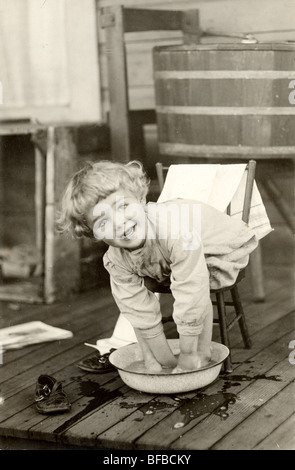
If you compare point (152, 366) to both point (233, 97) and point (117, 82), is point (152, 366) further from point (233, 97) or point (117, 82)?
point (117, 82)

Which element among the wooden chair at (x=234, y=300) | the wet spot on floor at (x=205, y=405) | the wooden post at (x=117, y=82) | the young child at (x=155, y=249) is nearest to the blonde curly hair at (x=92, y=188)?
the young child at (x=155, y=249)

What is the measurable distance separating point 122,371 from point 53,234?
1.64 meters

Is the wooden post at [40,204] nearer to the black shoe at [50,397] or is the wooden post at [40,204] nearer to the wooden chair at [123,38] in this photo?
the wooden chair at [123,38]

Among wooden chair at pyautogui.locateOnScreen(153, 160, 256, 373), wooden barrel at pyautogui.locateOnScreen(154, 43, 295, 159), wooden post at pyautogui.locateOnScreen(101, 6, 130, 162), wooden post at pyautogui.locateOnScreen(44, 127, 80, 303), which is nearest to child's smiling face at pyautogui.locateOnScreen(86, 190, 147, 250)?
wooden chair at pyautogui.locateOnScreen(153, 160, 256, 373)

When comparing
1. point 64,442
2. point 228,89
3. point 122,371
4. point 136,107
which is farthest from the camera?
point 136,107

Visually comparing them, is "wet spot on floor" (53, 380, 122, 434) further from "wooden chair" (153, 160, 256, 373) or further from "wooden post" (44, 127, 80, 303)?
"wooden post" (44, 127, 80, 303)

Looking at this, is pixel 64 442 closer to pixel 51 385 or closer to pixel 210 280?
pixel 51 385

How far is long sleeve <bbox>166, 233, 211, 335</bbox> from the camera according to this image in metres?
2.73

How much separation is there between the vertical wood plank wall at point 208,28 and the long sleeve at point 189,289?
Result: 2.00 meters

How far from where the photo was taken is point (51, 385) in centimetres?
289

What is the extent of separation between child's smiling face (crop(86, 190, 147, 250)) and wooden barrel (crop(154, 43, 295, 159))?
4.34ft

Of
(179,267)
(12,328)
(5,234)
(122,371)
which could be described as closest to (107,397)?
(122,371)

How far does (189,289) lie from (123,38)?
2036 millimetres

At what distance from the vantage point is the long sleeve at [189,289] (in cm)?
273
